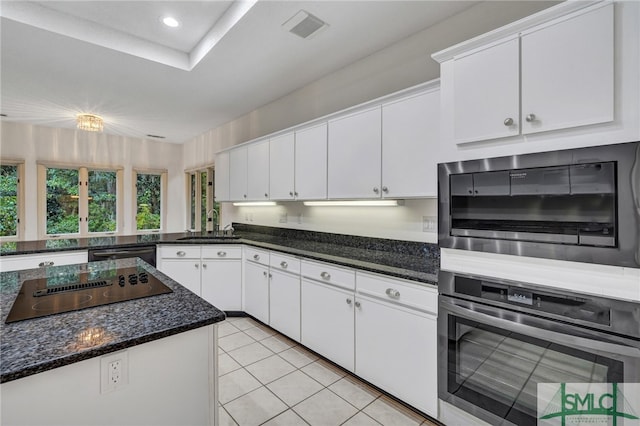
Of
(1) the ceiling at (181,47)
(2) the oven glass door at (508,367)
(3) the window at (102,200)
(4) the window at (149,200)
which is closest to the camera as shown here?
(2) the oven glass door at (508,367)

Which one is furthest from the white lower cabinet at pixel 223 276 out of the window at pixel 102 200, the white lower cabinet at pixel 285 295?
the window at pixel 102 200

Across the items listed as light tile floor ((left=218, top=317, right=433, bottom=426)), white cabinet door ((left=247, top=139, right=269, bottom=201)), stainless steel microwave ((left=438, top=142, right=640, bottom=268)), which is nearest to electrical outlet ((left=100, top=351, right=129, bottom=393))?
light tile floor ((left=218, top=317, right=433, bottom=426))

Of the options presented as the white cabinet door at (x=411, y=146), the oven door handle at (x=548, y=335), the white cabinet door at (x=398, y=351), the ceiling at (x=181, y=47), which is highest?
the ceiling at (x=181, y=47)

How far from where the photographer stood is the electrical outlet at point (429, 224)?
229cm

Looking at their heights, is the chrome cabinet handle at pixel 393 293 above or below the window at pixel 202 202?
below

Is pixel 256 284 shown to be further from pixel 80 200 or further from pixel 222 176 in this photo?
pixel 80 200

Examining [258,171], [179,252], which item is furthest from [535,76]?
[179,252]

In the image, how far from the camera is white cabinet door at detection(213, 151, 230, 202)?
14.1ft

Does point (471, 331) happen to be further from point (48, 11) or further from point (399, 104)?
point (48, 11)

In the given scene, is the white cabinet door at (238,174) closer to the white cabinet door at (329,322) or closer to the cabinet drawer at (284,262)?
the cabinet drawer at (284,262)

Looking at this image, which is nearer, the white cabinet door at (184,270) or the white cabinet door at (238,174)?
the white cabinet door at (184,270)

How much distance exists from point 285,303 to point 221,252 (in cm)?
116

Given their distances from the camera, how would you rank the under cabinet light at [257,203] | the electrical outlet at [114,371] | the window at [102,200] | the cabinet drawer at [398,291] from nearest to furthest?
the electrical outlet at [114,371], the cabinet drawer at [398,291], the under cabinet light at [257,203], the window at [102,200]

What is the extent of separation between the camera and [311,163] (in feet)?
9.45
